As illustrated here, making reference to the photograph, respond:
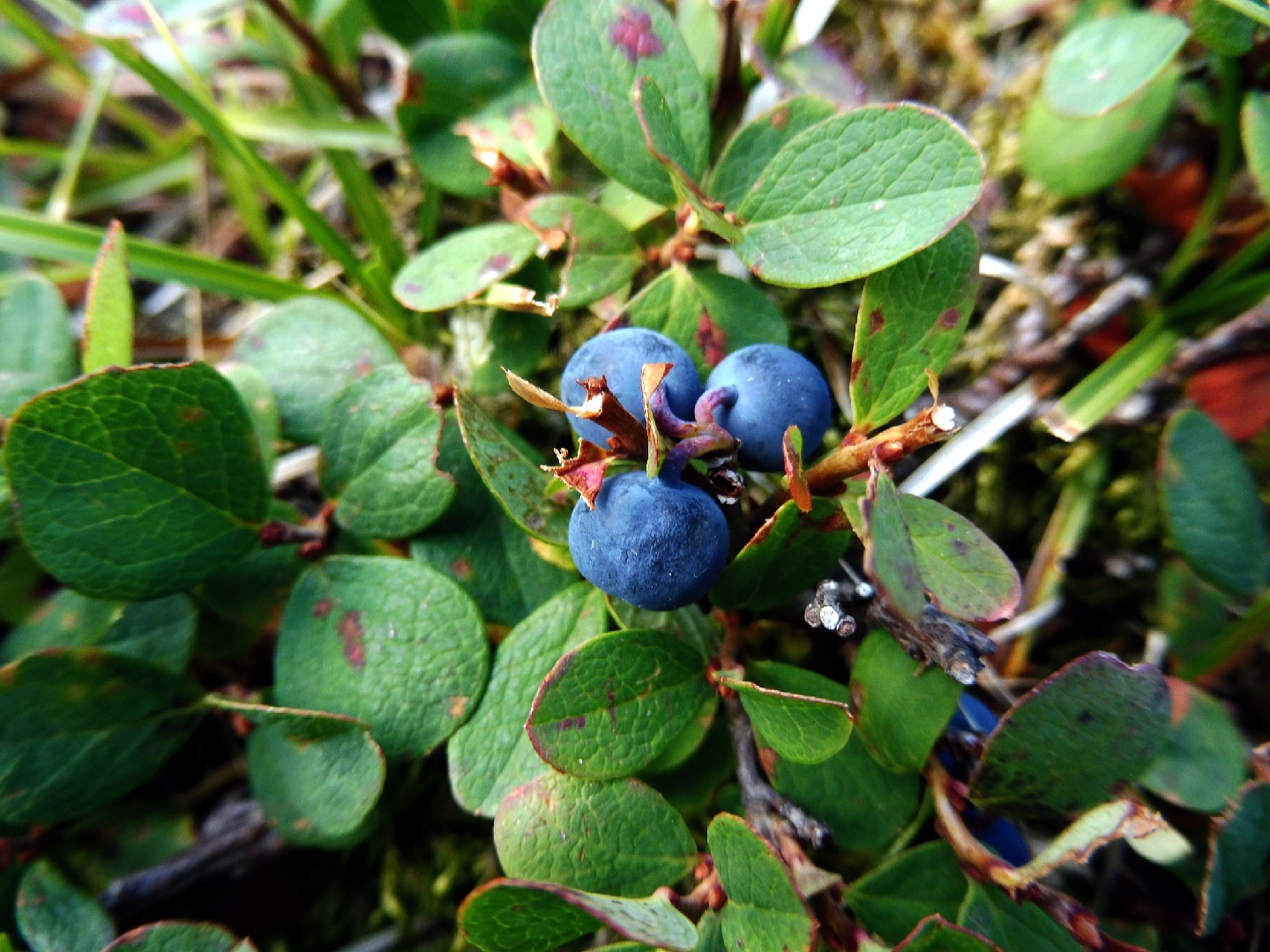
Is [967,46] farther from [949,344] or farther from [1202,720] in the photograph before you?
[1202,720]

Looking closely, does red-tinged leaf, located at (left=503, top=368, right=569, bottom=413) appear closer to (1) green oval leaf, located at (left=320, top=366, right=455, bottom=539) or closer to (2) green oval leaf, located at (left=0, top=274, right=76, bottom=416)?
(1) green oval leaf, located at (left=320, top=366, right=455, bottom=539)

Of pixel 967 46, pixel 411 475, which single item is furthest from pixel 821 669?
pixel 967 46

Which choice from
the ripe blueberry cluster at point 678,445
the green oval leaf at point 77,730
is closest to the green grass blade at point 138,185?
the green oval leaf at point 77,730

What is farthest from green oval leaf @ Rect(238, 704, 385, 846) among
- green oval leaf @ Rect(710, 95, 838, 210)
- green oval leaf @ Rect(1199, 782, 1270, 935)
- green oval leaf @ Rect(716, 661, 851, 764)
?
green oval leaf @ Rect(1199, 782, 1270, 935)

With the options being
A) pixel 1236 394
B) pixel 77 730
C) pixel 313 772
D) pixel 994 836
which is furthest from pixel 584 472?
pixel 1236 394

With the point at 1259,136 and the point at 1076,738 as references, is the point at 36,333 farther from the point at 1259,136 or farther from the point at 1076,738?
the point at 1259,136

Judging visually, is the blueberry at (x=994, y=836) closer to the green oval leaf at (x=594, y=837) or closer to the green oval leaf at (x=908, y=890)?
the green oval leaf at (x=908, y=890)
